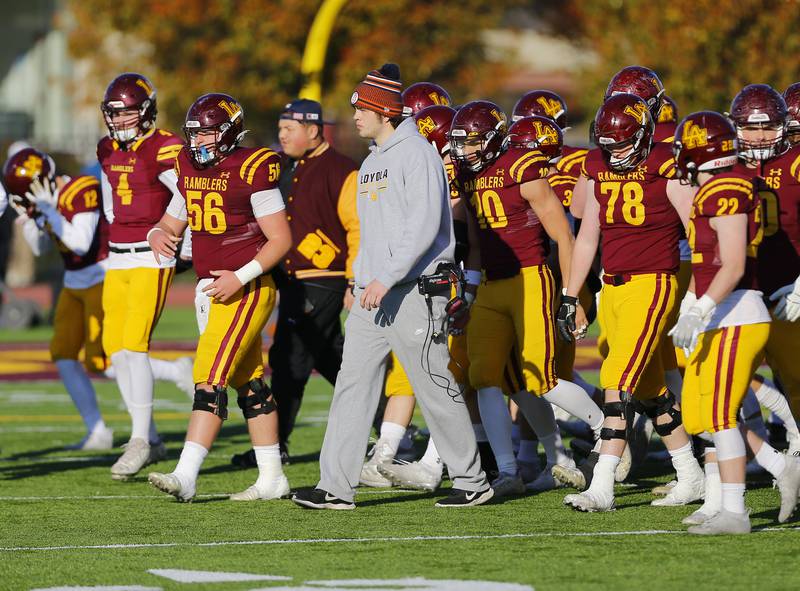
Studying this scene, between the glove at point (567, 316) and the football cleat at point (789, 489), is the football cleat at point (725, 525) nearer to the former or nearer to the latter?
the football cleat at point (789, 489)

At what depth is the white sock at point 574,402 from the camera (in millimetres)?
8195

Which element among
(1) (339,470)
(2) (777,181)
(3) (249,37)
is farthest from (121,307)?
(3) (249,37)

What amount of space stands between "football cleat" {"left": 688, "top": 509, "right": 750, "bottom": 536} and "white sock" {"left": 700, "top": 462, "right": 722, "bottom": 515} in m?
0.31

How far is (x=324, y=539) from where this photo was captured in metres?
6.88

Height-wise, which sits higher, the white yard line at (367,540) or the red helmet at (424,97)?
the red helmet at (424,97)

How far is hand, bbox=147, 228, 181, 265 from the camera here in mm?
8500

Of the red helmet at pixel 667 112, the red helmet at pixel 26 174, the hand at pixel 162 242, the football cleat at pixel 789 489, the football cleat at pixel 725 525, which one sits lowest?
the football cleat at pixel 725 525

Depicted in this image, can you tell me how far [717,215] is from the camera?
6.77 m

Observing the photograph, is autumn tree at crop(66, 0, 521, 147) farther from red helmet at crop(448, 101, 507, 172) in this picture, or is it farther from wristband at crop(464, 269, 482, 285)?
wristband at crop(464, 269, 482, 285)

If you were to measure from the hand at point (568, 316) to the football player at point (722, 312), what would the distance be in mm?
839

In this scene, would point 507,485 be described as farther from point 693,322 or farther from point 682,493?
point 693,322

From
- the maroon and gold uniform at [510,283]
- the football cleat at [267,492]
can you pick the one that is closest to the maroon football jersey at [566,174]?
the maroon and gold uniform at [510,283]

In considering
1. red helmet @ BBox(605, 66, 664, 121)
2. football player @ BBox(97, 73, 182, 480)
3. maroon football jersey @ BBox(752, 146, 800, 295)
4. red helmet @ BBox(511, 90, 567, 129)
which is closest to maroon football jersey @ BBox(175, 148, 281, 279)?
football player @ BBox(97, 73, 182, 480)

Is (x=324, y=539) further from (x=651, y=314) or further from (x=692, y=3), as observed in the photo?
(x=692, y=3)
